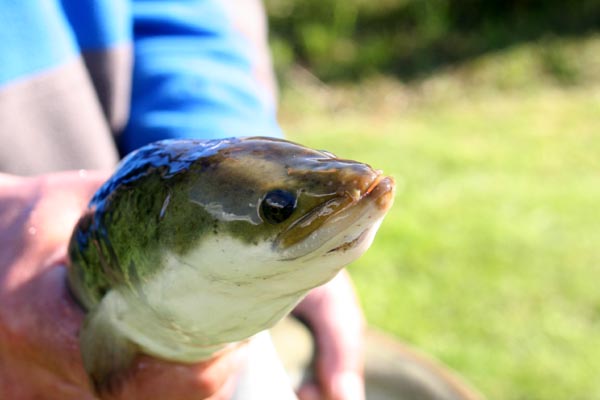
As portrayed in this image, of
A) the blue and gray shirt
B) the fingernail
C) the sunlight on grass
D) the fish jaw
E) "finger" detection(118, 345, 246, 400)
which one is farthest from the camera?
the sunlight on grass

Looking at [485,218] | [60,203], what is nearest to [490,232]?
[485,218]

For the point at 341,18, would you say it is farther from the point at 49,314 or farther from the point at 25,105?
the point at 49,314

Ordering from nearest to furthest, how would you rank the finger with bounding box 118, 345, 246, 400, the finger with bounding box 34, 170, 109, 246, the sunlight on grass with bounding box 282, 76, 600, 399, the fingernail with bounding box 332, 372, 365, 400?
the finger with bounding box 118, 345, 246, 400 → the finger with bounding box 34, 170, 109, 246 → the fingernail with bounding box 332, 372, 365, 400 → the sunlight on grass with bounding box 282, 76, 600, 399

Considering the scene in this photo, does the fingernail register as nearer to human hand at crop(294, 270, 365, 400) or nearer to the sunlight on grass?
human hand at crop(294, 270, 365, 400)

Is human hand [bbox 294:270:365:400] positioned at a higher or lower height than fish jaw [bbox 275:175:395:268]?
lower

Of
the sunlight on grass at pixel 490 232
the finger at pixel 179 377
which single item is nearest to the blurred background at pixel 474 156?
the sunlight on grass at pixel 490 232

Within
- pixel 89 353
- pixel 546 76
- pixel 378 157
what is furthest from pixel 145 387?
pixel 546 76

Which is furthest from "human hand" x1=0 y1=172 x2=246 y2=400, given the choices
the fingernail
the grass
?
the grass
